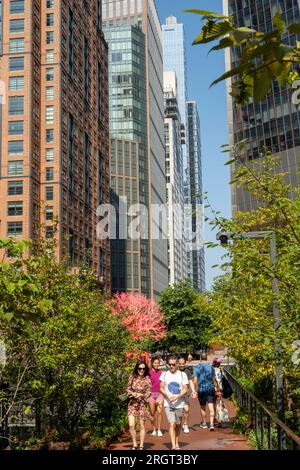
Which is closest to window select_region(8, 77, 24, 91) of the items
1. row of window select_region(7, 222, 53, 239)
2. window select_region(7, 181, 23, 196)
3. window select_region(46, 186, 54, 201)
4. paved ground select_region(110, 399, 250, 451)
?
window select_region(7, 181, 23, 196)

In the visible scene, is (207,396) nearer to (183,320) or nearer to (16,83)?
(183,320)

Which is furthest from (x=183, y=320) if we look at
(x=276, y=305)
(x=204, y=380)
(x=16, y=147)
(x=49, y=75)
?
(x=276, y=305)

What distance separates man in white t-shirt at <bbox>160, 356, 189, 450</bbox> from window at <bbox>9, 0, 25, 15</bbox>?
70.3 meters

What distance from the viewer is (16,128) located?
71.1 m

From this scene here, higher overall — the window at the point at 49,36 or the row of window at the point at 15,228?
the window at the point at 49,36

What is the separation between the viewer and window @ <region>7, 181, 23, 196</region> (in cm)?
6975

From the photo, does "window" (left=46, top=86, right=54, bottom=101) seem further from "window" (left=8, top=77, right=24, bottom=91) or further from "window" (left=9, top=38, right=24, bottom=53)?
"window" (left=9, top=38, right=24, bottom=53)

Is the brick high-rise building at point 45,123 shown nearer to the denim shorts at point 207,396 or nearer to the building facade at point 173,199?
the denim shorts at point 207,396

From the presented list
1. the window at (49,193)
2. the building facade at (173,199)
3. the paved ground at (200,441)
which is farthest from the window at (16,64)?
the building facade at (173,199)

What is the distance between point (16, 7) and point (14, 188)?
74.9 feet

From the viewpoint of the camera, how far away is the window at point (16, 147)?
70.6 meters

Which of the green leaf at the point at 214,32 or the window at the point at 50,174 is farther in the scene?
the window at the point at 50,174

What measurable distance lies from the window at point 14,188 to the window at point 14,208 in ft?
3.69
